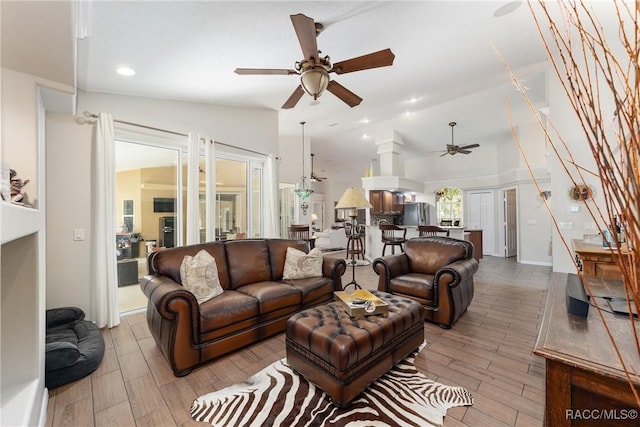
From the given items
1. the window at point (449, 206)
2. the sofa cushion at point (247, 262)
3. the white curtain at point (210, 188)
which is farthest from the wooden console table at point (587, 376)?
the window at point (449, 206)

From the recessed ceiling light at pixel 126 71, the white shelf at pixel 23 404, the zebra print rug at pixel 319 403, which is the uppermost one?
the recessed ceiling light at pixel 126 71

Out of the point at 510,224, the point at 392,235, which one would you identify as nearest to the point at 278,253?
the point at 392,235

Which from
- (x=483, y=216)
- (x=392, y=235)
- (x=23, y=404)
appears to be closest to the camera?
(x=23, y=404)

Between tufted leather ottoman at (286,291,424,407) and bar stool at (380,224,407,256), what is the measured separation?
4.00 meters

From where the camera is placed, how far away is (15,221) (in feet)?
4.42

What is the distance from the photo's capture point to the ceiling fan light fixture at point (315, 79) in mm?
2467

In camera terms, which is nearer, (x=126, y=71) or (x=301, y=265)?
(x=126, y=71)

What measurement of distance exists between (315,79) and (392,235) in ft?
16.4

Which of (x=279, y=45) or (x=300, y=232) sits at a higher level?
(x=279, y=45)

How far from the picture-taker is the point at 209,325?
8.00ft

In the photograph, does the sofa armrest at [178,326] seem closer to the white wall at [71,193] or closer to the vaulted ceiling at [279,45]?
the white wall at [71,193]

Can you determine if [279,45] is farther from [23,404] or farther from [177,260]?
[23,404]

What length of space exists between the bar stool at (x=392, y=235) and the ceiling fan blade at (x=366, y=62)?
4.46 m

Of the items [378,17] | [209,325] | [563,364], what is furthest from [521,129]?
[209,325]
